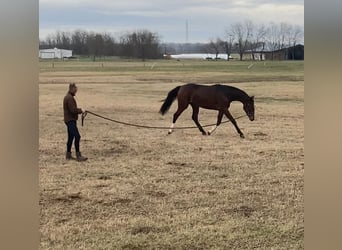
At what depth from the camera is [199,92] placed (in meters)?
2.19

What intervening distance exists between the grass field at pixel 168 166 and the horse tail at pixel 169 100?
21 millimetres

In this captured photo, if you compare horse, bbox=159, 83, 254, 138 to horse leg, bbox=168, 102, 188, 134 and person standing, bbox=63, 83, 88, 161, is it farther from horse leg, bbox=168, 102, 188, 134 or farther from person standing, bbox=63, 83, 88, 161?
person standing, bbox=63, 83, 88, 161

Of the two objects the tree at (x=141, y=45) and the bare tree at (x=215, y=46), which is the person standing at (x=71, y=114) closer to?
the tree at (x=141, y=45)

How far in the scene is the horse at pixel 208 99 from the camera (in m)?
2.08

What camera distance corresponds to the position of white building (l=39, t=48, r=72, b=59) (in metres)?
1.75

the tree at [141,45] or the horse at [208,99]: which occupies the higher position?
the tree at [141,45]

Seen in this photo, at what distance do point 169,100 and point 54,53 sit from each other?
514 mm

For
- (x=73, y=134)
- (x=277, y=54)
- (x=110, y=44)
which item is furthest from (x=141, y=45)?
(x=277, y=54)

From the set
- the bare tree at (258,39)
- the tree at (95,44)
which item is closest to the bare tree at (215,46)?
the bare tree at (258,39)

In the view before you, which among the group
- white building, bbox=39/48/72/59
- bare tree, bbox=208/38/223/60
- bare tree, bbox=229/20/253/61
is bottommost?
white building, bbox=39/48/72/59

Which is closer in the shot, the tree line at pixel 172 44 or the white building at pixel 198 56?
the tree line at pixel 172 44

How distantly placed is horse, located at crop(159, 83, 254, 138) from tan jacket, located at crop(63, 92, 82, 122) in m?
0.37

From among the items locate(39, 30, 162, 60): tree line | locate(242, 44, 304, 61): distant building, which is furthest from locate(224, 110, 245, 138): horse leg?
locate(39, 30, 162, 60): tree line

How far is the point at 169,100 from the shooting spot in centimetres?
208
